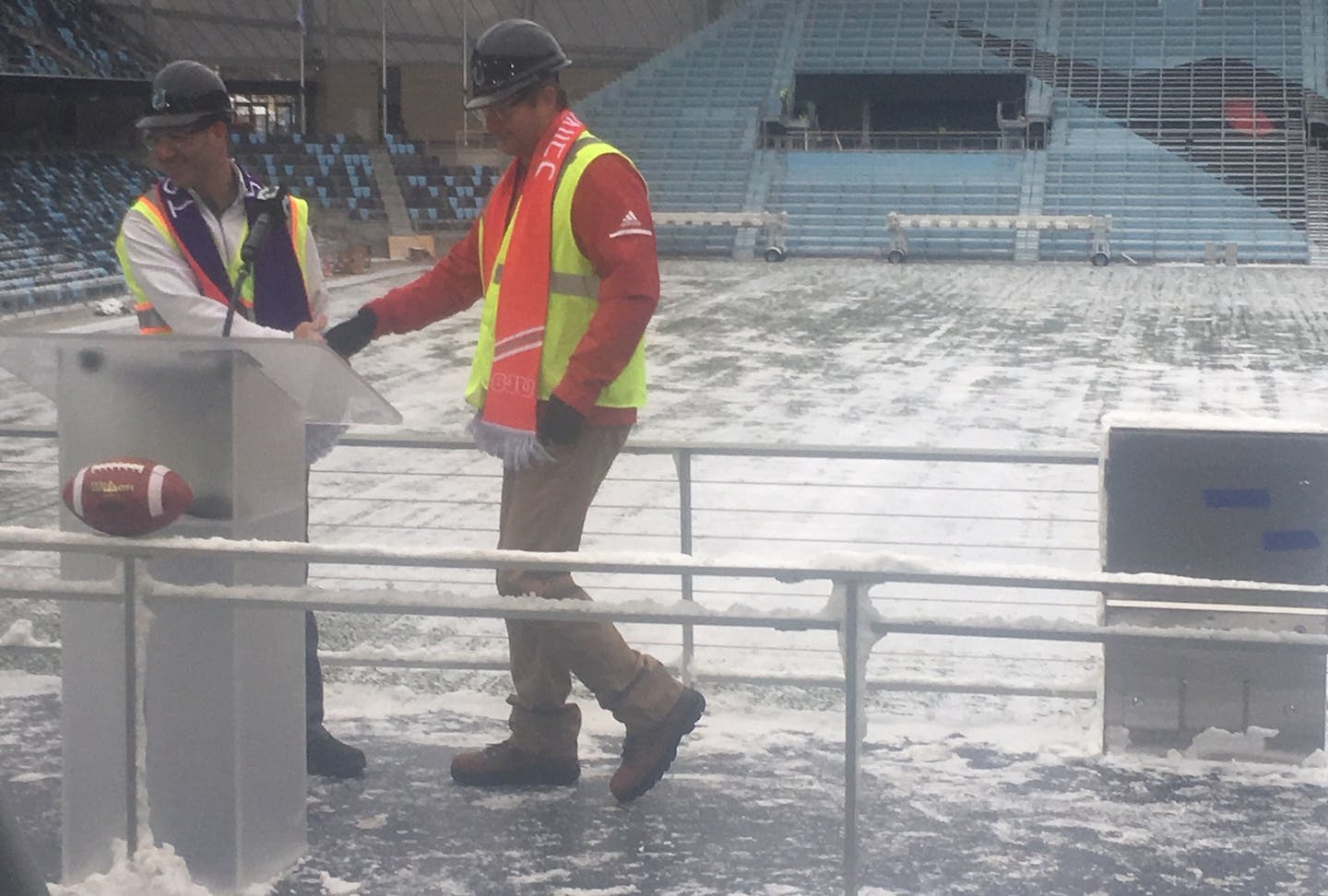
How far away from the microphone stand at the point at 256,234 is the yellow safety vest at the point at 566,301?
0.43 m

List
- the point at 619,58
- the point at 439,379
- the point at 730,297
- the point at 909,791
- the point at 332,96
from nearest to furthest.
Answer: the point at 909,791
the point at 439,379
the point at 730,297
the point at 332,96
the point at 619,58

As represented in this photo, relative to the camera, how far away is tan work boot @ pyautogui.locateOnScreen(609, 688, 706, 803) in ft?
10.6

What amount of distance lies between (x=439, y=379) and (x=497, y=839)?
959cm

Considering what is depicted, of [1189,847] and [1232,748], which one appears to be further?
[1232,748]

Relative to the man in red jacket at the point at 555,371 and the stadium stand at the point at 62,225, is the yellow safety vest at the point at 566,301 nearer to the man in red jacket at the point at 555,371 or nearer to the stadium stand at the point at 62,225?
the man in red jacket at the point at 555,371

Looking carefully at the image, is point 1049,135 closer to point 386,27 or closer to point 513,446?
point 386,27

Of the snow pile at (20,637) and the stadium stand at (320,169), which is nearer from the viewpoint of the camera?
the snow pile at (20,637)

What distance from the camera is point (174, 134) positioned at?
3.24m

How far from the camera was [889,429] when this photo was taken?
32.1 feet

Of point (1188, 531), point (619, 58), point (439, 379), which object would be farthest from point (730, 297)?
point (619, 58)

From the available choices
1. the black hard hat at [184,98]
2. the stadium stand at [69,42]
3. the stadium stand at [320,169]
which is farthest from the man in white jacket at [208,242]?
the stadium stand at [320,169]

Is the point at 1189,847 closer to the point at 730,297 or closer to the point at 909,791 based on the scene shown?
the point at 909,791

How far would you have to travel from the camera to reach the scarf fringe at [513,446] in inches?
126

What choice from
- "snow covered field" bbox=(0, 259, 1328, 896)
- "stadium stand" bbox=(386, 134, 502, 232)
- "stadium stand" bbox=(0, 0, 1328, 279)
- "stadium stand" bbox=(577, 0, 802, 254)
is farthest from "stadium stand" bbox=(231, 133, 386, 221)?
"snow covered field" bbox=(0, 259, 1328, 896)
